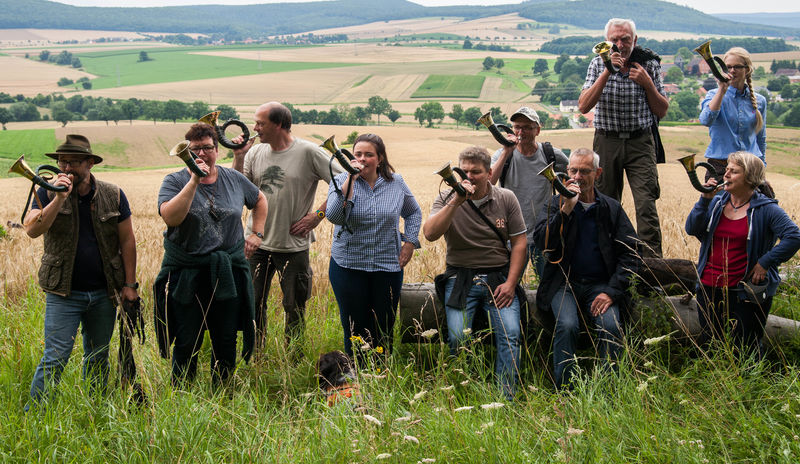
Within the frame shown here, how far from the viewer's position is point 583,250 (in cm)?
516

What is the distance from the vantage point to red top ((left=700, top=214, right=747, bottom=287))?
484cm

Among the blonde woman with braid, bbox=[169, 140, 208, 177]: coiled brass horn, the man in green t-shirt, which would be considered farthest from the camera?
the blonde woman with braid

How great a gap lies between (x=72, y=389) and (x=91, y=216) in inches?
48.1

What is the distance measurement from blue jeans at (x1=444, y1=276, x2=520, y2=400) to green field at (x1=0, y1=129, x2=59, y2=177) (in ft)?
181

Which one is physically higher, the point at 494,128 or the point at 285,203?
the point at 494,128

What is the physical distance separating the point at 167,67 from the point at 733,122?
523 feet

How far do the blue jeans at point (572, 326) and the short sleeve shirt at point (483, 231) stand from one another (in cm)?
57

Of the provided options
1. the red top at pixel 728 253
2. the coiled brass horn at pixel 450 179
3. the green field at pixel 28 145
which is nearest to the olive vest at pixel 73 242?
the coiled brass horn at pixel 450 179

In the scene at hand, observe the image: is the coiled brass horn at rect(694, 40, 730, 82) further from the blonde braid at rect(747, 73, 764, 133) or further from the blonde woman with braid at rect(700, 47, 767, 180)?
the blonde braid at rect(747, 73, 764, 133)

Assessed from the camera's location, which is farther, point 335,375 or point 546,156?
point 546,156

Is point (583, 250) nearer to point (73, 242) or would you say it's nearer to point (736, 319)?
point (736, 319)

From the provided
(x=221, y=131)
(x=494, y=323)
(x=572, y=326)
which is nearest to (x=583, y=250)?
(x=572, y=326)

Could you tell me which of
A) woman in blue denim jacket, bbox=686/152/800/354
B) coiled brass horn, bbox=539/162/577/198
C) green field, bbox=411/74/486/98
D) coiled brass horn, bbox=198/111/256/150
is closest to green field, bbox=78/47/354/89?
green field, bbox=411/74/486/98

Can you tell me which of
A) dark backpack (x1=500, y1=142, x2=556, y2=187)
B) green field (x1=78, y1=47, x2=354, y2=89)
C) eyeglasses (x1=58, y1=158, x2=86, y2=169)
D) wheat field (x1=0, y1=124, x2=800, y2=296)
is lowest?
green field (x1=78, y1=47, x2=354, y2=89)
